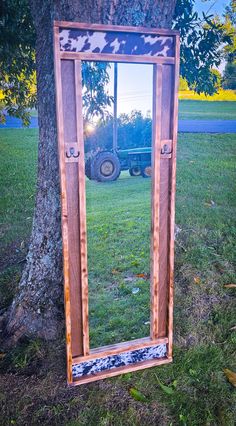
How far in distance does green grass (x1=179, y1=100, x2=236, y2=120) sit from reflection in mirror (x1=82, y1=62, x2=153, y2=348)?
3.38 m

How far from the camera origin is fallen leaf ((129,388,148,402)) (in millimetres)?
2021

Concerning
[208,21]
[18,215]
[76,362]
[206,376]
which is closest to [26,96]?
[18,215]

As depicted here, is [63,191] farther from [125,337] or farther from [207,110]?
[207,110]

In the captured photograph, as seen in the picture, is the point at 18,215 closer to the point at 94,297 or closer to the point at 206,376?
the point at 94,297

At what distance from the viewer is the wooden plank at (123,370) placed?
2.09 m

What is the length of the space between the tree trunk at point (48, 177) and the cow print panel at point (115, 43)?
12.6 inches

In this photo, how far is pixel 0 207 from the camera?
4.94 m

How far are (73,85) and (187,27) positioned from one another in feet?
6.43

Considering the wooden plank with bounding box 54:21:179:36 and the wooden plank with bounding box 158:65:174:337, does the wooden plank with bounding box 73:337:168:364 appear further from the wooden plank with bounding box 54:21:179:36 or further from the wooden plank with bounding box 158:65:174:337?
the wooden plank with bounding box 54:21:179:36

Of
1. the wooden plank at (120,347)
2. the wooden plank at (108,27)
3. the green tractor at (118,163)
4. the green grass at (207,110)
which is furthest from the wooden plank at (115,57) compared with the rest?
the green grass at (207,110)

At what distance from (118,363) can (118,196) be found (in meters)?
1.00

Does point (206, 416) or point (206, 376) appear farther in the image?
point (206, 376)

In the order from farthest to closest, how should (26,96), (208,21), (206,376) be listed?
(26,96)
(208,21)
(206,376)

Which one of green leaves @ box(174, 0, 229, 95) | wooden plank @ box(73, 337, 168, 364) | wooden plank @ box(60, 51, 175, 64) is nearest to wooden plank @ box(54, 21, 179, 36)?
wooden plank @ box(60, 51, 175, 64)
